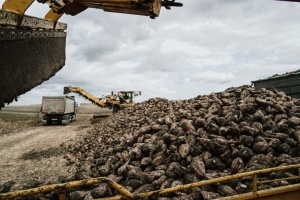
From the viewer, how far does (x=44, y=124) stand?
1010 inches

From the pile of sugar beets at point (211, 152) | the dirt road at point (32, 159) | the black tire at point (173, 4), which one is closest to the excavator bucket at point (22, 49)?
the black tire at point (173, 4)

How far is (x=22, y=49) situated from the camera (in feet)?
13.9

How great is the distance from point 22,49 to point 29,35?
0.98 feet

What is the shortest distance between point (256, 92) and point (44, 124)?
22.1 meters

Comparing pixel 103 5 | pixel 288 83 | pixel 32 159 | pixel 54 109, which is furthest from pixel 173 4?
pixel 54 109

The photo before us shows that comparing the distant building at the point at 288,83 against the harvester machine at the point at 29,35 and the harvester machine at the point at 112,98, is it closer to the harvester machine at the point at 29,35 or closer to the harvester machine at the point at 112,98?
the harvester machine at the point at 29,35

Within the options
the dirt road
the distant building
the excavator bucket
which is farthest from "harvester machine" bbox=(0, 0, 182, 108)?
the distant building

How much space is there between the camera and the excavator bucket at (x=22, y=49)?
3824 mm

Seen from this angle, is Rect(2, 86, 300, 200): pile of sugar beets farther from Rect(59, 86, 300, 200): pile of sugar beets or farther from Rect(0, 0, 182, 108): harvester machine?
Rect(0, 0, 182, 108): harvester machine

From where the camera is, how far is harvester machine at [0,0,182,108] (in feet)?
12.6

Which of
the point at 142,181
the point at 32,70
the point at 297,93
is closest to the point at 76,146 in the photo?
the point at 142,181

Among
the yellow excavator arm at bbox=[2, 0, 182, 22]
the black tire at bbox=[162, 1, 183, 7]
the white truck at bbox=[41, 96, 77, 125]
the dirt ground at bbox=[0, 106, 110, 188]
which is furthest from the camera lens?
the white truck at bbox=[41, 96, 77, 125]

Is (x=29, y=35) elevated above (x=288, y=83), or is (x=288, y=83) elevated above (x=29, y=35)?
(x=29, y=35)

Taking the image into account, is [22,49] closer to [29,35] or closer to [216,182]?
[29,35]
